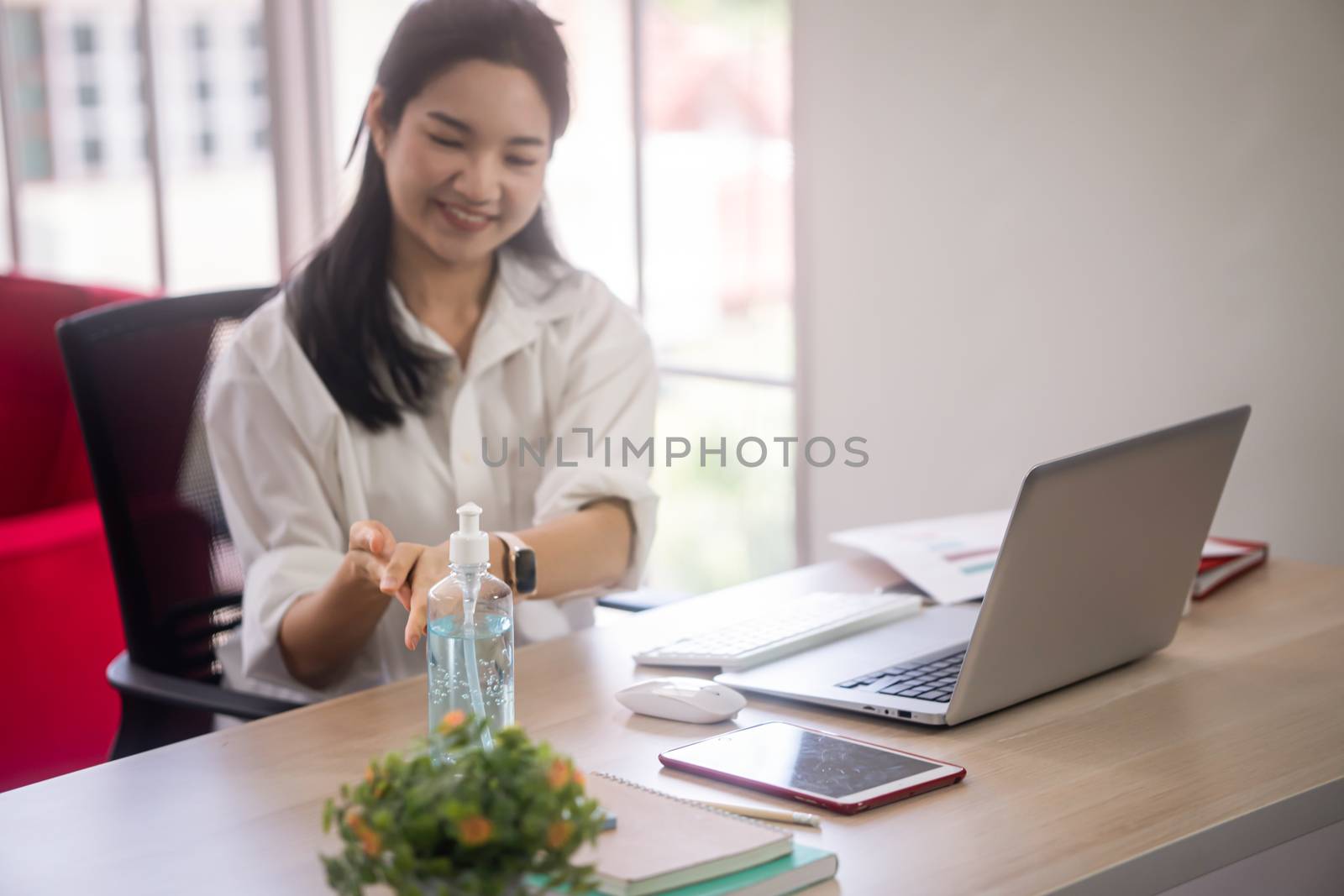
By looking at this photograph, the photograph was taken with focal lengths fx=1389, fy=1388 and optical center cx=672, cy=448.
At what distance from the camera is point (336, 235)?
168 centimetres

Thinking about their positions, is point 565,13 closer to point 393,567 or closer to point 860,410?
point 860,410

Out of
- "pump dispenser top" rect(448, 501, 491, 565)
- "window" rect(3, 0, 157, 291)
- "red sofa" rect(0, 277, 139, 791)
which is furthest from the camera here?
"window" rect(3, 0, 157, 291)

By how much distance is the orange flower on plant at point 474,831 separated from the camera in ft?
2.05

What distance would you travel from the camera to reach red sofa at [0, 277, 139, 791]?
2180mm

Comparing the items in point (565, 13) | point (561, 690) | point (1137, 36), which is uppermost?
point (565, 13)

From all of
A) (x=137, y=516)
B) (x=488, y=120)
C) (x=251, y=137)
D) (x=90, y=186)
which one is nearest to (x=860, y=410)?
(x=488, y=120)

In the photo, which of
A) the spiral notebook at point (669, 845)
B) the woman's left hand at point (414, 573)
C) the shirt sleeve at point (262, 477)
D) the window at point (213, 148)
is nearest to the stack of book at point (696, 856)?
the spiral notebook at point (669, 845)

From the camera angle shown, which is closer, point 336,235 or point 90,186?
point 336,235

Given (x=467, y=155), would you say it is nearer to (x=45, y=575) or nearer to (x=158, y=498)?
(x=158, y=498)

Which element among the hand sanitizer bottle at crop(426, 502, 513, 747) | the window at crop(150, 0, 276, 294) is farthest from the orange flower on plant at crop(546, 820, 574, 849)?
the window at crop(150, 0, 276, 294)

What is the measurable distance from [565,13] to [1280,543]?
1.84m

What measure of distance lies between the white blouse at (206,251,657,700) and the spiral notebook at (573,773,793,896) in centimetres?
70

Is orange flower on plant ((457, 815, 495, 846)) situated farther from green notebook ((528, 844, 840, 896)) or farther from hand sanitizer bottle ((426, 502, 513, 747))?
hand sanitizer bottle ((426, 502, 513, 747))

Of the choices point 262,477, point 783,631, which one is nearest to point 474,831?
point 783,631
